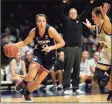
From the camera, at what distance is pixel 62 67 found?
10.9 metres

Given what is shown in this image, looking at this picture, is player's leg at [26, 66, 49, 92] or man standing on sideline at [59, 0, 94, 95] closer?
player's leg at [26, 66, 49, 92]

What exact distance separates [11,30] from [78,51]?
17.1ft

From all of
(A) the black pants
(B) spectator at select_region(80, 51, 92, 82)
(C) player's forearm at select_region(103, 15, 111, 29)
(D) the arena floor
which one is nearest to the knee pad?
(D) the arena floor

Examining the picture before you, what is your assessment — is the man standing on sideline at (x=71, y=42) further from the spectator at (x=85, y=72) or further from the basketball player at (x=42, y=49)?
the basketball player at (x=42, y=49)

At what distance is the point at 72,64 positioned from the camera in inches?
386

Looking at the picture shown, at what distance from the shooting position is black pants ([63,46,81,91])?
9750mm

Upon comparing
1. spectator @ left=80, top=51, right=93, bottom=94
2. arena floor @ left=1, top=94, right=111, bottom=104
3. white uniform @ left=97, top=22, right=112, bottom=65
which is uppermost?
white uniform @ left=97, top=22, right=112, bottom=65

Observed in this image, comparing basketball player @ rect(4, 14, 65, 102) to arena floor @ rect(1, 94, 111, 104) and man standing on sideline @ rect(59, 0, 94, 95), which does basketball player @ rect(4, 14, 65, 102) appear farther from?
man standing on sideline @ rect(59, 0, 94, 95)

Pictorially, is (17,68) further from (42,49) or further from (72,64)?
(42,49)

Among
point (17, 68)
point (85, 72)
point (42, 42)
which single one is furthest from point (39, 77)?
point (85, 72)

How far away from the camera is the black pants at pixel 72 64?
9750mm

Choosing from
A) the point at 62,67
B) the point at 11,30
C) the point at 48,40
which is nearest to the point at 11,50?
the point at 48,40

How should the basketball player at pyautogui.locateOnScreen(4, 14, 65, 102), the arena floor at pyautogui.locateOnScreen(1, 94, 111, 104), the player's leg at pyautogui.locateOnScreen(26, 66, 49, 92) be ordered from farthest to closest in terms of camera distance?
1. the arena floor at pyautogui.locateOnScreen(1, 94, 111, 104)
2. the player's leg at pyautogui.locateOnScreen(26, 66, 49, 92)
3. the basketball player at pyautogui.locateOnScreen(4, 14, 65, 102)

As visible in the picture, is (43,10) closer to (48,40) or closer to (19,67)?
(19,67)
